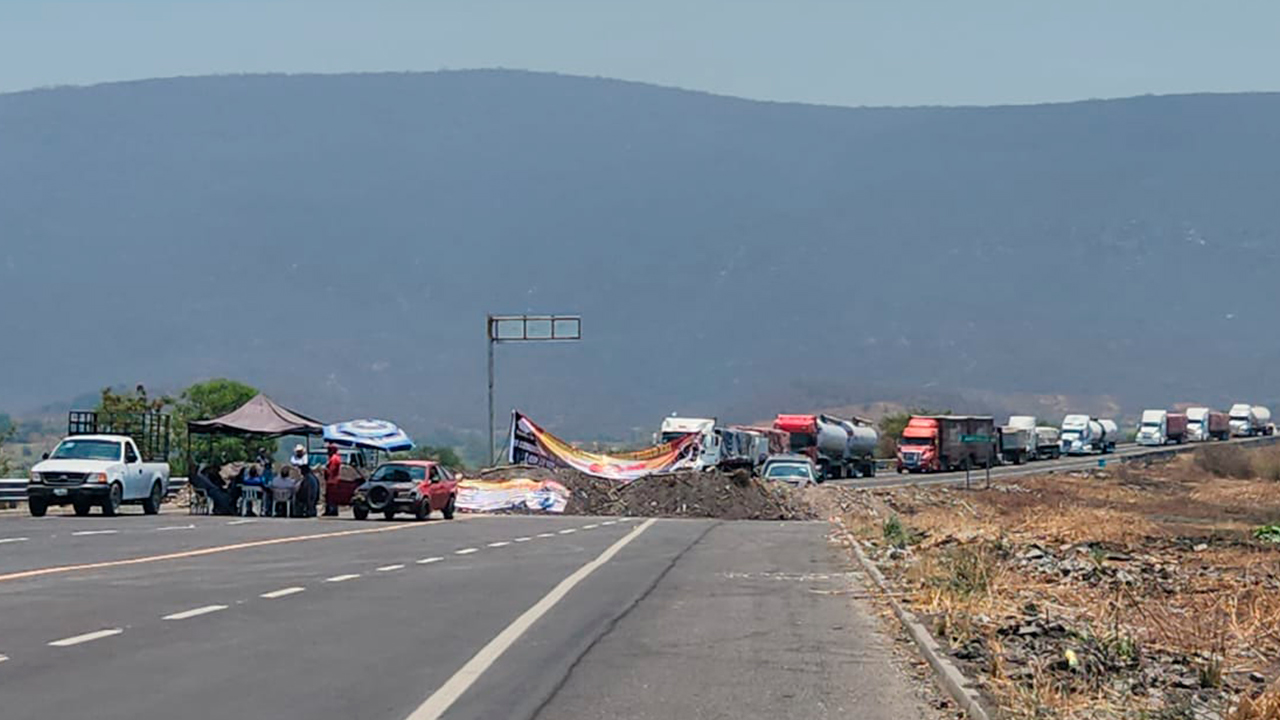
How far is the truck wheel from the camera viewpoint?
44.4 meters

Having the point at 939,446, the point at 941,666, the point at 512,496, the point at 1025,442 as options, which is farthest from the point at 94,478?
the point at 1025,442

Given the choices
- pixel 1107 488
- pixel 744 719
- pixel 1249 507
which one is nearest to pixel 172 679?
pixel 744 719

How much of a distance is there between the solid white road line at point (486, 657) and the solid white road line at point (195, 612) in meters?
3.08

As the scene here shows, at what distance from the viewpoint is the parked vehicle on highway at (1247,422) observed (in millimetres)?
156625

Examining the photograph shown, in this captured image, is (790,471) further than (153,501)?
Yes

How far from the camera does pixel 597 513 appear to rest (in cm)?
5597

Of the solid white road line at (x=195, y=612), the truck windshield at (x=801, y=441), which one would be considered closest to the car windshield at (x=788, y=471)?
the truck windshield at (x=801, y=441)

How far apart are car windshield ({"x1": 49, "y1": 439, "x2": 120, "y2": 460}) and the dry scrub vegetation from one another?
17174 millimetres

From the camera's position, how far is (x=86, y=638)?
627 inches

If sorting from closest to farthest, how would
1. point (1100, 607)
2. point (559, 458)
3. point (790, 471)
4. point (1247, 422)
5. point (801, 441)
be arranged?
point (1100, 607) < point (559, 458) < point (790, 471) < point (801, 441) < point (1247, 422)

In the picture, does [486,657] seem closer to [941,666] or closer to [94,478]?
[941,666]

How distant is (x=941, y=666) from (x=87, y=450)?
31.7 meters

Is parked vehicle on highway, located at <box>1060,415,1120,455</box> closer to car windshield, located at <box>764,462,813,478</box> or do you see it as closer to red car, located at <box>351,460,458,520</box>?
car windshield, located at <box>764,462,813,478</box>

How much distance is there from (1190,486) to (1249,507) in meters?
24.6
